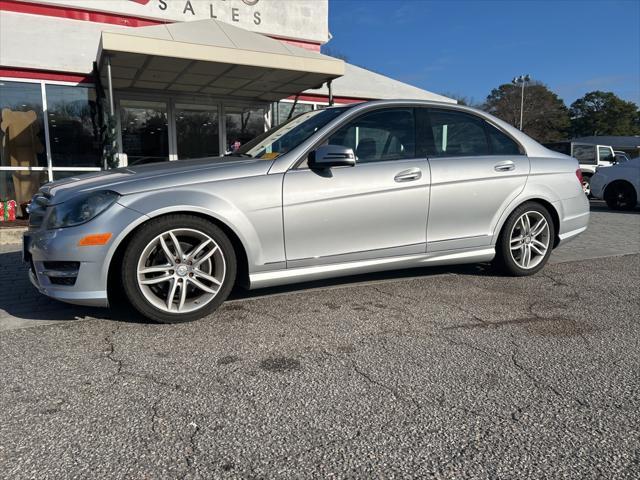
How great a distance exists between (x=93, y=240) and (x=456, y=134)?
3186mm

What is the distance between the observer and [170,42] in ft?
24.1

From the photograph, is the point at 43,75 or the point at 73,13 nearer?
the point at 43,75

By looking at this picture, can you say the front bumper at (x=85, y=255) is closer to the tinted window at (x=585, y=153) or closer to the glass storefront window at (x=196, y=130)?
the glass storefront window at (x=196, y=130)

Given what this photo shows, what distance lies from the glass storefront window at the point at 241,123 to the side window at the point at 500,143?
818cm

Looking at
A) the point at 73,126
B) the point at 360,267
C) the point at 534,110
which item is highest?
the point at 534,110

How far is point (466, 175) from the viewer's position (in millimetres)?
4168

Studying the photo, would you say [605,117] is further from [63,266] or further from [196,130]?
[63,266]

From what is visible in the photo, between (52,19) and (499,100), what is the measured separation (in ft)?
208

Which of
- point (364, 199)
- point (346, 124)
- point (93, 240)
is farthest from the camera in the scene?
point (346, 124)

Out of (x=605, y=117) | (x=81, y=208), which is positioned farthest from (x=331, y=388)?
(x=605, y=117)

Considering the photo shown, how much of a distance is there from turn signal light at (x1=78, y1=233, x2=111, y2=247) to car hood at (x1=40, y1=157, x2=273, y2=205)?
1.03ft

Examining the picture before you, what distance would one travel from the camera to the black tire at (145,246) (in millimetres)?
3168

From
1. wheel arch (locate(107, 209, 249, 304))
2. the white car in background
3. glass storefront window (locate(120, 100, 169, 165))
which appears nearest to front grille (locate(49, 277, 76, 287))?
wheel arch (locate(107, 209, 249, 304))

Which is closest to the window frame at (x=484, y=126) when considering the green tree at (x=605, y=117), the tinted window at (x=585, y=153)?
the tinted window at (x=585, y=153)
